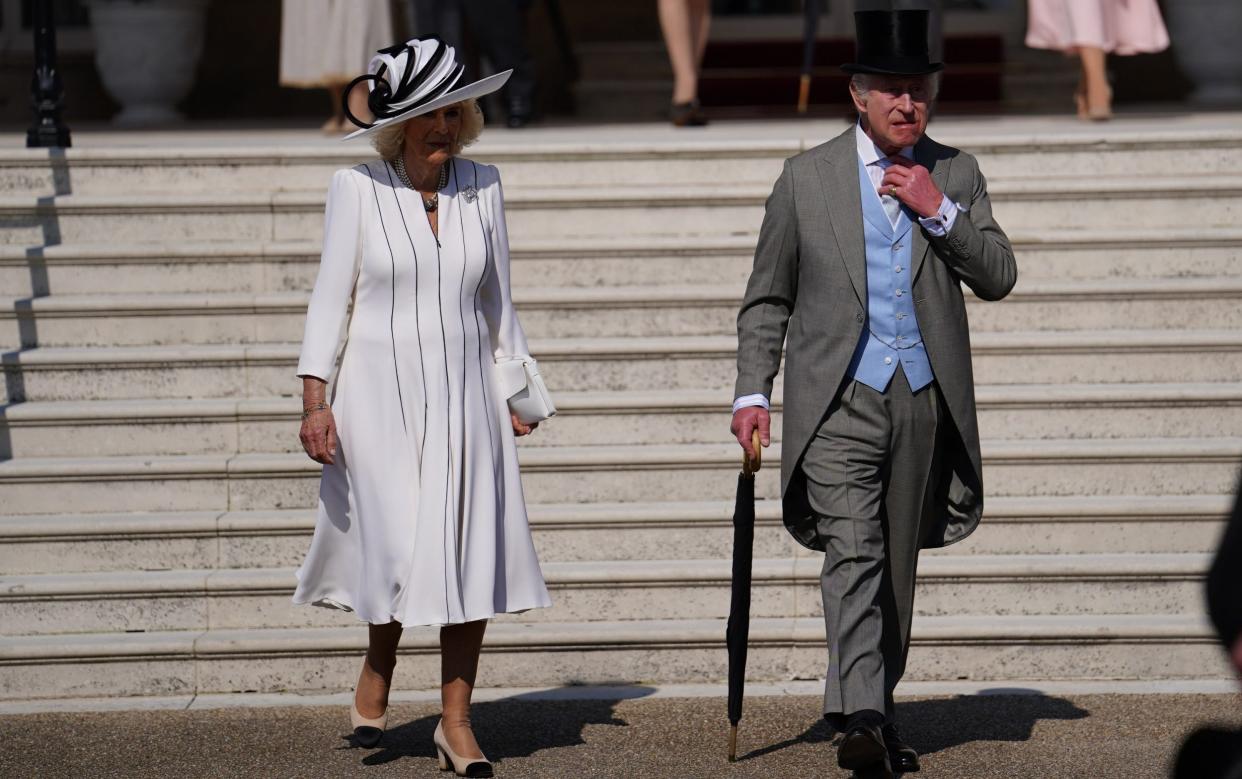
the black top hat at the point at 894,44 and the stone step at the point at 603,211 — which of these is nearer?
the black top hat at the point at 894,44

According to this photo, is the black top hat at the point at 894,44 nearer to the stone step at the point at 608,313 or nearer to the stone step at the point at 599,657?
the stone step at the point at 599,657

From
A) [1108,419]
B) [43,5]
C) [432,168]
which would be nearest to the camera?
[432,168]

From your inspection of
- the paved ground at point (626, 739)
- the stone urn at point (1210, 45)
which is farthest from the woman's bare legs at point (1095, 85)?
the paved ground at point (626, 739)

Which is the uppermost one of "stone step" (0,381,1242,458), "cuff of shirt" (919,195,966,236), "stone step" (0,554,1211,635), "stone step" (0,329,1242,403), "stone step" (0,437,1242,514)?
"cuff of shirt" (919,195,966,236)

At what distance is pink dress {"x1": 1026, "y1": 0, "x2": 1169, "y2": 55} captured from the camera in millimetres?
10656

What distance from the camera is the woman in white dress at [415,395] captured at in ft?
18.4

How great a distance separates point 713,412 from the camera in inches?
301

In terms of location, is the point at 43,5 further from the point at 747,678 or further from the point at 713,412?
the point at 747,678

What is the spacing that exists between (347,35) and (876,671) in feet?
22.9

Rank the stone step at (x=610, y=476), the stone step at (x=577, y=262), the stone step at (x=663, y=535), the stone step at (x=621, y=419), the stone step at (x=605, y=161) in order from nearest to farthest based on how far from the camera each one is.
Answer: the stone step at (x=663, y=535), the stone step at (x=610, y=476), the stone step at (x=621, y=419), the stone step at (x=577, y=262), the stone step at (x=605, y=161)

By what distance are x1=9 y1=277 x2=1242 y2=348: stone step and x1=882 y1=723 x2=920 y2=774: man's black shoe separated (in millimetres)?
2739

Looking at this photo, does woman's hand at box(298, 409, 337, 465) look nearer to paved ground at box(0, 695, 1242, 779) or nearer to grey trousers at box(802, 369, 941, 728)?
paved ground at box(0, 695, 1242, 779)

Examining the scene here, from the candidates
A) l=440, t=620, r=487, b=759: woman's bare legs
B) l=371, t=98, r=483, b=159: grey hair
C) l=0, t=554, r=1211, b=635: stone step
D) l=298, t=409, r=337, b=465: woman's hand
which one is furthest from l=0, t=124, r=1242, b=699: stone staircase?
l=371, t=98, r=483, b=159: grey hair

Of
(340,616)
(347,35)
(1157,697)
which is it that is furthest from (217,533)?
(347,35)
